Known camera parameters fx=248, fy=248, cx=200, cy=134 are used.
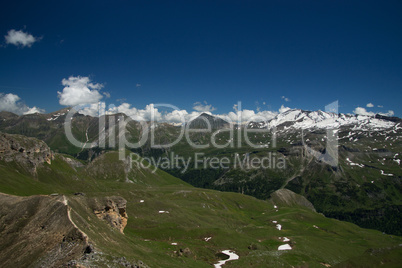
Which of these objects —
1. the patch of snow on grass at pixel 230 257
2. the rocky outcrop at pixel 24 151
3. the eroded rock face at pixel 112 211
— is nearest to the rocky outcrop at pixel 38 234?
the eroded rock face at pixel 112 211

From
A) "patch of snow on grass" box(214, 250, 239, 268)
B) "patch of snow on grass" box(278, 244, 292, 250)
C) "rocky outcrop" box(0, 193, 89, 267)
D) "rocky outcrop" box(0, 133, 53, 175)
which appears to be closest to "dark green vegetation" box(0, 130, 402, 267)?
"rocky outcrop" box(0, 193, 89, 267)

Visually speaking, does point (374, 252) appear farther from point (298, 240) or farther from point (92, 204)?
point (92, 204)

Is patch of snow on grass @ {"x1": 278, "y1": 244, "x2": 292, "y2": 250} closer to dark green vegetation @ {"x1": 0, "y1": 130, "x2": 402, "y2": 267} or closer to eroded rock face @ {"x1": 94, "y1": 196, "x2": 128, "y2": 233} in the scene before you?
dark green vegetation @ {"x1": 0, "y1": 130, "x2": 402, "y2": 267}

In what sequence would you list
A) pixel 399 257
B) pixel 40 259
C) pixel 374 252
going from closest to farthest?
pixel 40 259 → pixel 399 257 → pixel 374 252

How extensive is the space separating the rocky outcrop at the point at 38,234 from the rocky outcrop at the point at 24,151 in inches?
5448

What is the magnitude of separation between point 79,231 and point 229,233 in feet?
236

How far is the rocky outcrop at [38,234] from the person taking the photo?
32.5 meters

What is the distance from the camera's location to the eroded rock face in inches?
2494

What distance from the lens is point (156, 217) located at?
111m

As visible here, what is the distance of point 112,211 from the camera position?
6756 centimetres

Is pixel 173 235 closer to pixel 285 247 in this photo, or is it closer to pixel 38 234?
pixel 285 247

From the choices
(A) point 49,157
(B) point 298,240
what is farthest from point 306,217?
(A) point 49,157

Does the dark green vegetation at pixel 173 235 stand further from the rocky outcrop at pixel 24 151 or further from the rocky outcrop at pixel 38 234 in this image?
the rocky outcrop at pixel 24 151

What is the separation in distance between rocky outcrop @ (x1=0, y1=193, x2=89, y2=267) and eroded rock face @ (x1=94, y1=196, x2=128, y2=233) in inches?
845
